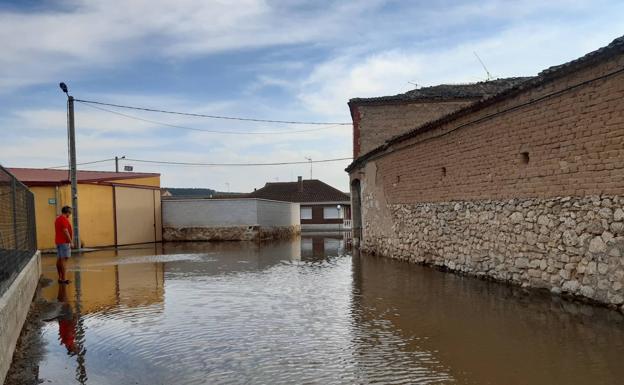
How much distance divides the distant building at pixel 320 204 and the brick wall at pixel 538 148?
1323 inches

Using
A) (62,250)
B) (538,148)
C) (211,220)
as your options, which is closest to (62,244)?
(62,250)

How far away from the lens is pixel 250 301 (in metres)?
8.84

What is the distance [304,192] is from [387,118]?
90.5ft

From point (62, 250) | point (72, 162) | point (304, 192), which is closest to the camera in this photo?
point (62, 250)

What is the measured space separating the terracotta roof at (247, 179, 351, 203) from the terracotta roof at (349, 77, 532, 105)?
79.9ft

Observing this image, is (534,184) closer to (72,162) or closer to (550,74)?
(550,74)

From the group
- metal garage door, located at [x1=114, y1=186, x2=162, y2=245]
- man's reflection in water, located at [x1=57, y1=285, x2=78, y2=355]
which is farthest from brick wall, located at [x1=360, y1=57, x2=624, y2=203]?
metal garage door, located at [x1=114, y1=186, x2=162, y2=245]

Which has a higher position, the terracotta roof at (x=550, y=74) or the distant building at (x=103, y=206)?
the terracotta roof at (x=550, y=74)

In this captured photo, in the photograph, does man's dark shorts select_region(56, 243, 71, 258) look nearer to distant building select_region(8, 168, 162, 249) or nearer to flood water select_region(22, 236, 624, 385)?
flood water select_region(22, 236, 624, 385)

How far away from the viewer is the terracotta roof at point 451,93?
927 inches

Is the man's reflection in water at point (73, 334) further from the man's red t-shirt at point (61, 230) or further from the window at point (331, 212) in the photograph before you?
the window at point (331, 212)

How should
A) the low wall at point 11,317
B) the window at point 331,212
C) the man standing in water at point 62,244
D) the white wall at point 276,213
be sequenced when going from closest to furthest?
the low wall at point 11,317, the man standing in water at point 62,244, the white wall at point 276,213, the window at point 331,212

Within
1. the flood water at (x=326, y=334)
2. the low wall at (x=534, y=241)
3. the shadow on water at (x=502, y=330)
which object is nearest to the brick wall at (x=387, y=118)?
the low wall at (x=534, y=241)

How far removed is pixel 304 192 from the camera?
168 ft
